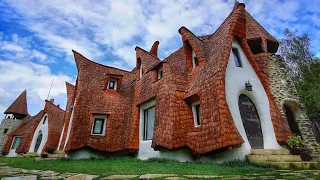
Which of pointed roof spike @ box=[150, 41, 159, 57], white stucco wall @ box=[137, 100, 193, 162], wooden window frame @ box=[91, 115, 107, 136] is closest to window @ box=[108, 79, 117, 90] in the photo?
wooden window frame @ box=[91, 115, 107, 136]

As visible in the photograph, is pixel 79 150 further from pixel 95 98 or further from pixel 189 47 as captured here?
pixel 189 47

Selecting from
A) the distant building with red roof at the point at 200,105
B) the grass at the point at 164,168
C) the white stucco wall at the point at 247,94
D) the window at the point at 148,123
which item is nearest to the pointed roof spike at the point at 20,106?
the distant building with red roof at the point at 200,105

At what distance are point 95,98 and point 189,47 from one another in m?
7.13

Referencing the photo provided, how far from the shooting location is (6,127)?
27.8 metres

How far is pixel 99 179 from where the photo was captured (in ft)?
11.2

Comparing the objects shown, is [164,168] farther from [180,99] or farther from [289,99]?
[289,99]

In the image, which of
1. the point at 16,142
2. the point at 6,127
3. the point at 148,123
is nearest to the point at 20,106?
the point at 6,127

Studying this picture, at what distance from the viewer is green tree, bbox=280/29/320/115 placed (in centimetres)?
1703

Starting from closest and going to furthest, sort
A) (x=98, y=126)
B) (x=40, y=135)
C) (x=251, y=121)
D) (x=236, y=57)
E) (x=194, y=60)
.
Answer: (x=251, y=121), (x=236, y=57), (x=194, y=60), (x=98, y=126), (x=40, y=135)

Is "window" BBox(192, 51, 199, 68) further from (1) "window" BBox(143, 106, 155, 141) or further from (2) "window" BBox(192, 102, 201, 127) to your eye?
(1) "window" BBox(143, 106, 155, 141)

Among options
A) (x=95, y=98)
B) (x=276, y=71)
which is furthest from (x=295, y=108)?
(x=95, y=98)

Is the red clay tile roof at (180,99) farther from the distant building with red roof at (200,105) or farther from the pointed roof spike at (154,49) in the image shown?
the pointed roof spike at (154,49)

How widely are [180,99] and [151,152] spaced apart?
326cm

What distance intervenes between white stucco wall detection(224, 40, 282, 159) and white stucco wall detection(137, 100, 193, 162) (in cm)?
182
